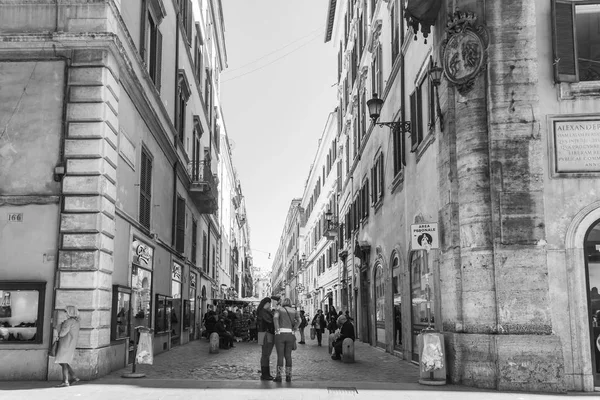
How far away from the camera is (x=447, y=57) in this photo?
13.3 meters

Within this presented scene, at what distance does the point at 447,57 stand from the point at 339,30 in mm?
29978

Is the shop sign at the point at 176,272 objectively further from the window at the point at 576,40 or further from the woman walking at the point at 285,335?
the window at the point at 576,40

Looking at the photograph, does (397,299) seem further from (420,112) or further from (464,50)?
(464,50)

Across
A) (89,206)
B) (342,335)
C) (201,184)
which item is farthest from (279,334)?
(201,184)

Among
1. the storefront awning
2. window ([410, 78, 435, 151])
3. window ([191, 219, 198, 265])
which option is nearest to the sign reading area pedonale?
window ([410, 78, 435, 151])

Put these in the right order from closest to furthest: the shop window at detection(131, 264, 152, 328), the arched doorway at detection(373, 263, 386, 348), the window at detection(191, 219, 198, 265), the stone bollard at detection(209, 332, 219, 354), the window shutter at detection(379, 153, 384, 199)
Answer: the shop window at detection(131, 264, 152, 328), the stone bollard at detection(209, 332, 219, 354), the arched doorway at detection(373, 263, 386, 348), the window shutter at detection(379, 153, 384, 199), the window at detection(191, 219, 198, 265)

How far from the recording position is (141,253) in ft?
57.5

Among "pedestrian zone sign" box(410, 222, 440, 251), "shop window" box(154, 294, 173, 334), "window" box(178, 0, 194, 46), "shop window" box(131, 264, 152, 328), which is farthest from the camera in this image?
"window" box(178, 0, 194, 46)

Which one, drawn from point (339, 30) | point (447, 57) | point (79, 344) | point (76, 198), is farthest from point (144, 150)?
point (339, 30)

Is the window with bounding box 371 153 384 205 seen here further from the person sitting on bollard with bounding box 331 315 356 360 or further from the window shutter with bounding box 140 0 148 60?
the window shutter with bounding box 140 0 148 60

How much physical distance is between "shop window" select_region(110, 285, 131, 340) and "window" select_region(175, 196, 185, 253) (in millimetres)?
8959

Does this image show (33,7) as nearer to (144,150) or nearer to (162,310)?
(144,150)

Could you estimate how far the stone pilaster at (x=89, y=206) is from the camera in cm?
1287

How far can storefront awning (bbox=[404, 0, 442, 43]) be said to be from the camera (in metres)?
13.8
